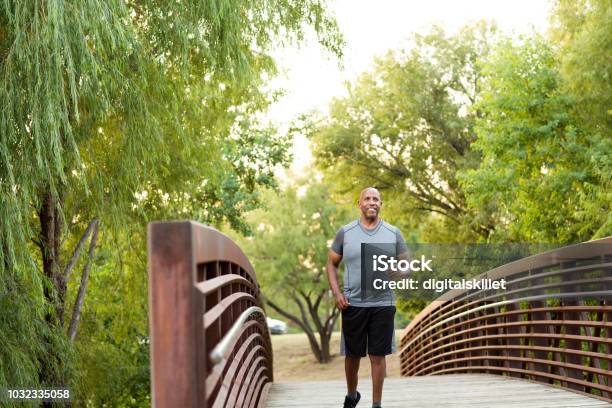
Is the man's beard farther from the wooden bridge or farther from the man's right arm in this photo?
the wooden bridge

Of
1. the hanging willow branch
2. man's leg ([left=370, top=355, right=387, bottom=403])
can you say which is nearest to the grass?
the hanging willow branch

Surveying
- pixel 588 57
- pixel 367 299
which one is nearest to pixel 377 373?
pixel 367 299

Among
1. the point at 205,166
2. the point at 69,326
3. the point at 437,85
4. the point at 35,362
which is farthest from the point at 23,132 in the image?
the point at 437,85

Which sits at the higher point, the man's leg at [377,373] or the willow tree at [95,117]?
the willow tree at [95,117]

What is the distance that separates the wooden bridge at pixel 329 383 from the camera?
2.66 m

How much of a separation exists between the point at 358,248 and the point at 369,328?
55cm

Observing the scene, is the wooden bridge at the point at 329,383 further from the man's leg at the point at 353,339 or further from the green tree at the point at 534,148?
the green tree at the point at 534,148

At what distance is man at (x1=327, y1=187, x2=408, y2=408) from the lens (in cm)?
571

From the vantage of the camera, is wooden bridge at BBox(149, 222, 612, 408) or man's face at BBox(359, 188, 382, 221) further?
man's face at BBox(359, 188, 382, 221)

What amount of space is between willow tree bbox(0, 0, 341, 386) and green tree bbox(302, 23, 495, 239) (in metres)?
16.0

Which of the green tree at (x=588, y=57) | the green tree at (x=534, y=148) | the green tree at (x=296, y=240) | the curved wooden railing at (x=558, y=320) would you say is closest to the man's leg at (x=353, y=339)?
the curved wooden railing at (x=558, y=320)

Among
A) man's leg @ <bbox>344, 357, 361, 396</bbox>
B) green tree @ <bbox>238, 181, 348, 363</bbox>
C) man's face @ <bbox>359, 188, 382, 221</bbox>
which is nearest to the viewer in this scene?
man's face @ <bbox>359, 188, 382, 221</bbox>

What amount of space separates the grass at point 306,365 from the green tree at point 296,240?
0.88 metres

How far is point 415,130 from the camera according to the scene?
27797 millimetres
